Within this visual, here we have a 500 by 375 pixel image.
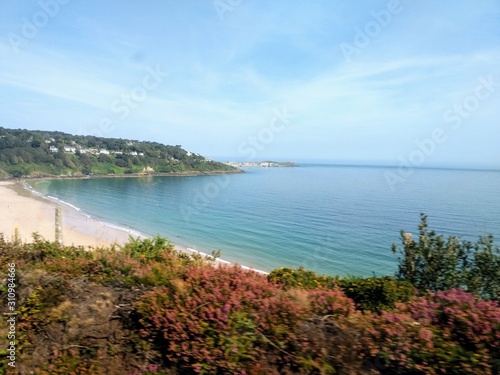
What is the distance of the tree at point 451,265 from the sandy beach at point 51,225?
22281 millimetres

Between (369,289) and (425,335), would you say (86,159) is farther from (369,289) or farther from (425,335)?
(425,335)

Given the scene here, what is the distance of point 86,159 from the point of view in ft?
353

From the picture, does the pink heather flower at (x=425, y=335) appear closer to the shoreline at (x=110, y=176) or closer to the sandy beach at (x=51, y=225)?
the sandy beach at (x=51, y=225)

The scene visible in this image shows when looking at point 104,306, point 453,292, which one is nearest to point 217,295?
point 104,306

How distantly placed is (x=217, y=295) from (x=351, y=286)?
2513mm

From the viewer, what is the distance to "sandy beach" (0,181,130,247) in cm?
2749

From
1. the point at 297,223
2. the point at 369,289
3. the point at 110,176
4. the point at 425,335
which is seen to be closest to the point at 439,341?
the point at 425,335

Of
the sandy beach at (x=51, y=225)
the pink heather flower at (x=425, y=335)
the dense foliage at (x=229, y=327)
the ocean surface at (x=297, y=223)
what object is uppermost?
the pink heather flower at (x=425, y=335)

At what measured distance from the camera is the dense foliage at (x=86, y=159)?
9404 cm

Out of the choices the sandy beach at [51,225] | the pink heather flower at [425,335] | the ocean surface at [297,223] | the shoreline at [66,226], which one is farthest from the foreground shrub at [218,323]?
the sandy beach at [51,225]

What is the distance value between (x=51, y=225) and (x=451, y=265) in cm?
3541

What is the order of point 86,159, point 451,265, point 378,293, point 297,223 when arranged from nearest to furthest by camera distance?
point 378,293 < point 451,265 < point 297,223 < point 86,159

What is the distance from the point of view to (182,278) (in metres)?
4.70

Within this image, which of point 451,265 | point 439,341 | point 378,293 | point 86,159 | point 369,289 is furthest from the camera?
point 86,159
